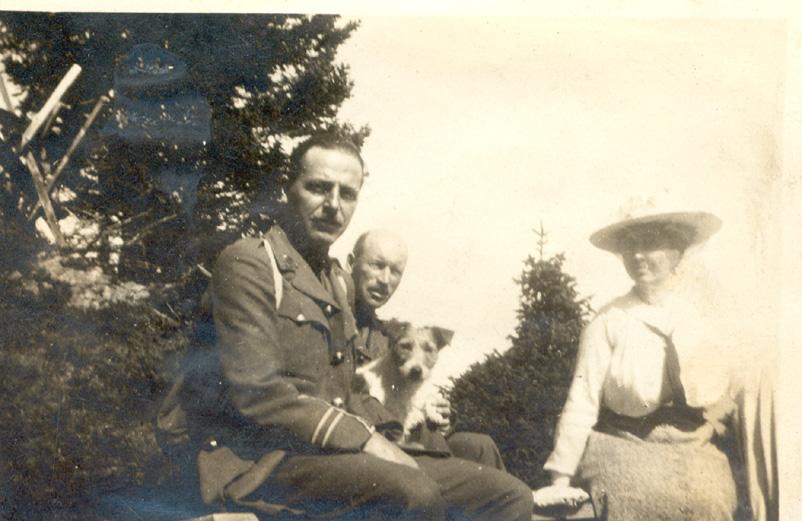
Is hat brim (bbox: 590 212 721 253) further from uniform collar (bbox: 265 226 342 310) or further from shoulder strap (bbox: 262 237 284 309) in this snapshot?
shoulder strap (bbox: 262 237 284 309)

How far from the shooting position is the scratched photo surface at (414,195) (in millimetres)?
3531

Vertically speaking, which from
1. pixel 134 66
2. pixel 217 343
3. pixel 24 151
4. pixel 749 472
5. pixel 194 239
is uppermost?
pixel 134 66

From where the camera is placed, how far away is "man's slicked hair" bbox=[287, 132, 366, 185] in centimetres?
356

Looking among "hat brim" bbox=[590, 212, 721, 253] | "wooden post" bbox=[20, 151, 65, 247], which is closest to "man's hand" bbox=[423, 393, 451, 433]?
"hat brim" bbox=[590, 212, 721, 253]

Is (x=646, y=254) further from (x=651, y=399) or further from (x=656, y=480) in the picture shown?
(x=656, y=480)

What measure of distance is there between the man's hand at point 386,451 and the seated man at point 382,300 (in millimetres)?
148

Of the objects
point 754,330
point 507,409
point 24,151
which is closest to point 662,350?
point 754,330

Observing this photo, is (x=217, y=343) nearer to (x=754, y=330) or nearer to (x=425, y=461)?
(x=425, y=461)

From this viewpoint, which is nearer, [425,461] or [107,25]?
[425,461]

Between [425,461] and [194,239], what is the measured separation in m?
1.11

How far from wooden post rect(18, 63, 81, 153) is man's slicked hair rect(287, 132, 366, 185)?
853 millimetres

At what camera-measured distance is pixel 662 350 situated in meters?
3.55

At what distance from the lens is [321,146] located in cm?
357

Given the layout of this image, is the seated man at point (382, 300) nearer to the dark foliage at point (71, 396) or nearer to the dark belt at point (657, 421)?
the dark belt at point (657, 421)
